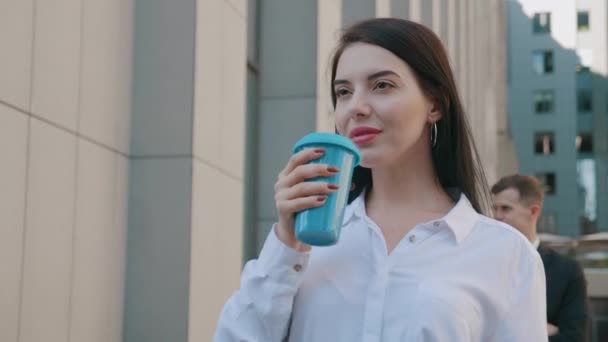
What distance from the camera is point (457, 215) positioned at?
88.6 inches

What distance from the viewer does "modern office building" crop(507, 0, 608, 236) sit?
62188 millimetres

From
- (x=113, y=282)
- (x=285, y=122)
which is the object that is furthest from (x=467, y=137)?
(x=285, y=122)

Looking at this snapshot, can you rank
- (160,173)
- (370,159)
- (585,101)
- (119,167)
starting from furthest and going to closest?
(585,101) < (160,173) < (119,167) < (370,159)

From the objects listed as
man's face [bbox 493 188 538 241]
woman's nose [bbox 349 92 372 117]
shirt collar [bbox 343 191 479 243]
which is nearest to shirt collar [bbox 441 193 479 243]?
shirt collar [bbox 343 191 479 243]

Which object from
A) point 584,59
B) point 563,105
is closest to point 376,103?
point 563,105

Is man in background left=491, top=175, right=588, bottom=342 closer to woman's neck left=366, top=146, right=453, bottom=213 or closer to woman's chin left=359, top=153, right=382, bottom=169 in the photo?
woman's neck left=366, top=146, right=453, bottom=213

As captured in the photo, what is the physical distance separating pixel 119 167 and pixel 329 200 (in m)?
3.94

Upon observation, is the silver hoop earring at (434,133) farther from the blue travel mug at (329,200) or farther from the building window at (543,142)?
the building window at (543,142)

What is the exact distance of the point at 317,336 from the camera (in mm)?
2096

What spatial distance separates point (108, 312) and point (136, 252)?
44 cm

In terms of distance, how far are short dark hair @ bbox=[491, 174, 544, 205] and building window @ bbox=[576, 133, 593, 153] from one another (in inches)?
2398

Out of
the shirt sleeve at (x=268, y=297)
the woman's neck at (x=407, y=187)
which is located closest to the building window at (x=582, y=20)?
the woman's neck at (x=407, y=187)

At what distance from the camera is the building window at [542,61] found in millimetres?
64125

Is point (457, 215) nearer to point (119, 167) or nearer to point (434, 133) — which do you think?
point (434, 133)
